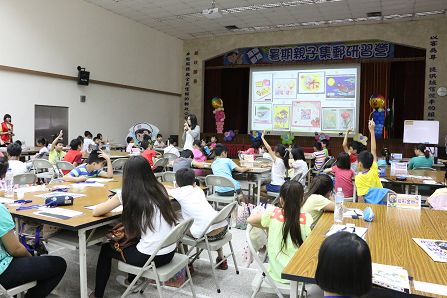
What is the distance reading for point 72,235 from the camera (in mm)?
2904

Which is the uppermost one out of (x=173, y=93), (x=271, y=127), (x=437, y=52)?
(x=437, y=52)

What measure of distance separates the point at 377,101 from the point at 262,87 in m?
3.78

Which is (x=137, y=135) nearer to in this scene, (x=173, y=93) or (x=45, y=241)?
(x=173, y=93)

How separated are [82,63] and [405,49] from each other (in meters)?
9.44

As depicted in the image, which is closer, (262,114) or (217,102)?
(262,114)

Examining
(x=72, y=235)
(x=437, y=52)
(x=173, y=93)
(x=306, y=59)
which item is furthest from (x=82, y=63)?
(x=437, y=52)

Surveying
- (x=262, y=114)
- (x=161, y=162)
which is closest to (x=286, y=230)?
(x=161, y=162)

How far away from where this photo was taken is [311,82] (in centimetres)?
1205

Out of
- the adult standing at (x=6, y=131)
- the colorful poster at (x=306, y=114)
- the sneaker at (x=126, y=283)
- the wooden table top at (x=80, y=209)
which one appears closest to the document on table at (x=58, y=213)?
the wooden table top at (x=80, y=209)

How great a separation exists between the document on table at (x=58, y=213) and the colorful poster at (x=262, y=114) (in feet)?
34.1

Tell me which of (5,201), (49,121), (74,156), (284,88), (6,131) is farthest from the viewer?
(284,88)

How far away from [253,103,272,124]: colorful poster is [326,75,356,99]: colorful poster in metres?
2.02

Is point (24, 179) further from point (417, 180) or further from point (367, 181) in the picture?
point (417, 180)

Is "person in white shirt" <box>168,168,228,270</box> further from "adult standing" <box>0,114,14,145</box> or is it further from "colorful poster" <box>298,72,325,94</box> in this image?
"colorful poster" <box>298,72,325,94</box>
